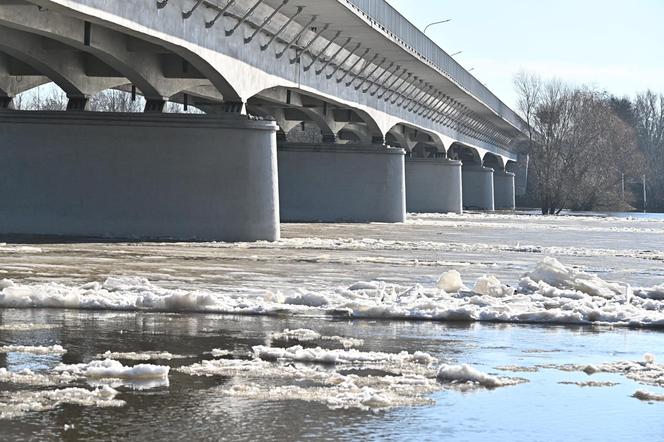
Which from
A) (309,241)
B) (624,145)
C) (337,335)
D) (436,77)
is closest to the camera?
(337,335)

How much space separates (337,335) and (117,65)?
70.5 ft

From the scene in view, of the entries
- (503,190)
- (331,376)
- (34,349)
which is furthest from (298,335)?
(503,190)

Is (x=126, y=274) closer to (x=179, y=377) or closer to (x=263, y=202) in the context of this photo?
(x=179, y=377)

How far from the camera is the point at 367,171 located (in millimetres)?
62281

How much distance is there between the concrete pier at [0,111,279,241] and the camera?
114ft

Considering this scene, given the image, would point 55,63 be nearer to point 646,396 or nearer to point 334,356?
point 334,356

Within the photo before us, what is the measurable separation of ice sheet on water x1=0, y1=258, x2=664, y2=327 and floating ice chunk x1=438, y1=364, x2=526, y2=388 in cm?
508

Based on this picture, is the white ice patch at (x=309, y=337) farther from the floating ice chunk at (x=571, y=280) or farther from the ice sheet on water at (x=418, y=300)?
the floating ice chunk at (x=571, y=280)

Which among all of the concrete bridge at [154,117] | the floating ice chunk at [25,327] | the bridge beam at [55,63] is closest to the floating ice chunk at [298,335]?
the floating ice chunk at [25,327]

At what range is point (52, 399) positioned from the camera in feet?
30.3

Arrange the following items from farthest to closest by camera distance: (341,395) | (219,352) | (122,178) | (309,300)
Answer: (122,178) → (309,300) → (219,352) → (341,395)

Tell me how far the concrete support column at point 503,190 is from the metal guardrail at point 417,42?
44.8 metres

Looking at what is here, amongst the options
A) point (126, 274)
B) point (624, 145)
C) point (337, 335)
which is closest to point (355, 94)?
point (126, 274)

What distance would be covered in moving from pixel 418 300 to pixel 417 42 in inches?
1718
